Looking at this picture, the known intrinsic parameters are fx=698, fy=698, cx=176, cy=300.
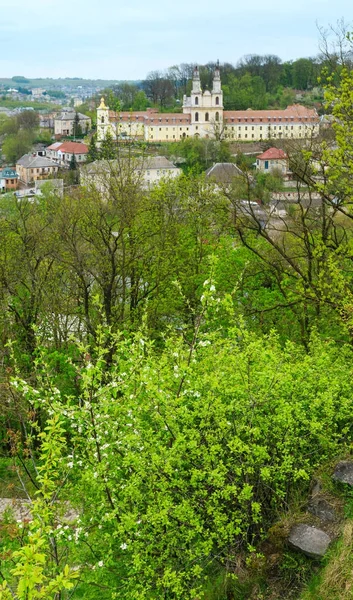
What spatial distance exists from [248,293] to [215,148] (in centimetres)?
6549

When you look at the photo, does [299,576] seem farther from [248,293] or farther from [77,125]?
[77,125]

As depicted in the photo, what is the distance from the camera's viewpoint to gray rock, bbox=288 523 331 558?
714 cm

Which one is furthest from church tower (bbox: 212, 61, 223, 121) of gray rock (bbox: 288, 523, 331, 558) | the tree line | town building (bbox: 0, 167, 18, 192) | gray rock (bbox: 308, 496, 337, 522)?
gray rock (bbox: 288, 523, 331, 558)

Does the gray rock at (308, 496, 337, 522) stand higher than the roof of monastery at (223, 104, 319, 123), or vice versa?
the roof of monastery at (223, 104, 319, 123)

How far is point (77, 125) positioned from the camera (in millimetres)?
123562

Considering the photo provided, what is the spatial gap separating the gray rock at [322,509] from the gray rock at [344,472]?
0.33 m

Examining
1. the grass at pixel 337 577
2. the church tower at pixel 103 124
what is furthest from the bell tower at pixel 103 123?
the grass at pixel 337 577

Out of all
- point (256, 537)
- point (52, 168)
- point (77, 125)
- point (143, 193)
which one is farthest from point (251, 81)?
point (256, 537)

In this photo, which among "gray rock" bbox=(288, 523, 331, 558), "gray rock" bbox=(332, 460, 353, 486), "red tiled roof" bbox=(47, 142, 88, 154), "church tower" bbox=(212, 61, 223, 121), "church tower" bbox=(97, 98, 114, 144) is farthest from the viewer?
"church tower" bbox=(212, 61, 223, 121)

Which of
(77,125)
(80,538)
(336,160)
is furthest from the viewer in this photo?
(77,125)

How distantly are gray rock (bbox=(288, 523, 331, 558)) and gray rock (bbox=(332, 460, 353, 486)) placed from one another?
716mm

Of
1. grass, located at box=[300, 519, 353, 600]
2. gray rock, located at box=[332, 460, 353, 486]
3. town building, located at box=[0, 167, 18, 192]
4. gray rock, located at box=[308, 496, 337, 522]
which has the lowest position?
town building, located at box=[0, 167, 18, 192]

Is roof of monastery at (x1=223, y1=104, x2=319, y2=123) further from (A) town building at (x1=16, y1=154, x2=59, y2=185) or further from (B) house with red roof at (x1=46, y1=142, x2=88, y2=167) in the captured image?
(A) town building at (x1=16, y1=154, x2=59, y2=185)

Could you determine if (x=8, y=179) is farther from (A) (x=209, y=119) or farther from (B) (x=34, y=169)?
(A) (x=209, y=119)
